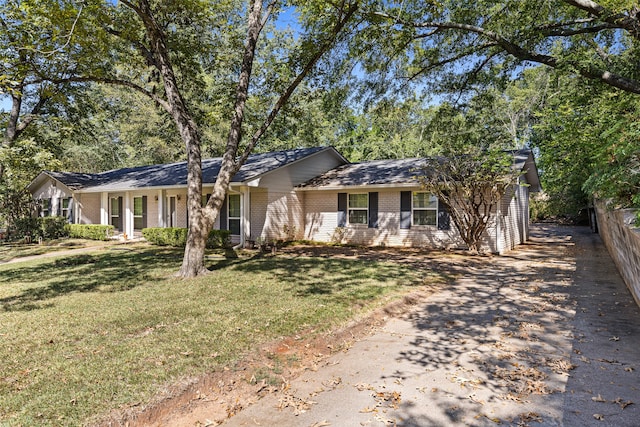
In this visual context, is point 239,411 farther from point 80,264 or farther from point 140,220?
point 140,220

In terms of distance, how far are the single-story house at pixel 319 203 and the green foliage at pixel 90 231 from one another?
80cm

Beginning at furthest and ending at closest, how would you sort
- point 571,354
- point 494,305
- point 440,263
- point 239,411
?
point 440,263 → point 494,305 → point 571,354 → point 239,411

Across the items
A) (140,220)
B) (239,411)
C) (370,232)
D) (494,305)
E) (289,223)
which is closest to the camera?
(239,411)

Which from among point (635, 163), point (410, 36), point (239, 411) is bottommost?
point (239, 411)

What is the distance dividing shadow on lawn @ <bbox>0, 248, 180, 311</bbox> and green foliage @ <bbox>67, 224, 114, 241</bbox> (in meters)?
5.52

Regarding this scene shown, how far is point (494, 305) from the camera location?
6582mm

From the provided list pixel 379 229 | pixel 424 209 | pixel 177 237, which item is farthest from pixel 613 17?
pixel 177 237

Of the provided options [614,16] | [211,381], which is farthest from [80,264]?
[614,16]

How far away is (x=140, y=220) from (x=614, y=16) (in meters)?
19.9

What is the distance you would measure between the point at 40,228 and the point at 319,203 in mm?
14453

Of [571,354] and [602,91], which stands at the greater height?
[602,91]

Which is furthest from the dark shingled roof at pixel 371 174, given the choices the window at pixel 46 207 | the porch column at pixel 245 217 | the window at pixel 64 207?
the window at pixel 46 207

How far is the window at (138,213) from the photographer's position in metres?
19.3

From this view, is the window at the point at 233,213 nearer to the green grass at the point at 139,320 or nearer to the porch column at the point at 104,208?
the green grass at the point at 139,320
